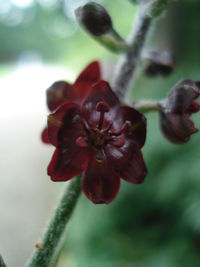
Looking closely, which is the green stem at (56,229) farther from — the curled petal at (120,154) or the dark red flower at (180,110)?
the dark red flower at (180,110)

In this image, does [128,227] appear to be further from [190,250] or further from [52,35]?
[52,35]

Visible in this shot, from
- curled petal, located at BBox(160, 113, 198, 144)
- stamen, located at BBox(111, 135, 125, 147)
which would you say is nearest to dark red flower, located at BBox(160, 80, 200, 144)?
curled petal, located at BBox(160, 113, 198, 144)

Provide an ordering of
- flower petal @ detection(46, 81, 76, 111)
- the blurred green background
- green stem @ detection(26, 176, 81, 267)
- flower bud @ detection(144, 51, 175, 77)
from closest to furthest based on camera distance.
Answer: green stem @ detection(26, 176, 81, 267) → flower petal @ detection(46, 81, 76, 111) → flower bud @ detection(144, 51, 175, 77) → the blurred green background

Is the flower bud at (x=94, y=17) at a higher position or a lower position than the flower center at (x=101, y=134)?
higher

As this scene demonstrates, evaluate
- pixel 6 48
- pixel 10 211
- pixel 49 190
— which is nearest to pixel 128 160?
pixel 10 211

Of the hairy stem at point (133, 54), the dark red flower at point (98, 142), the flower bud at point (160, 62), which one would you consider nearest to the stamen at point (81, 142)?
the dark red flower at point (98, 142)

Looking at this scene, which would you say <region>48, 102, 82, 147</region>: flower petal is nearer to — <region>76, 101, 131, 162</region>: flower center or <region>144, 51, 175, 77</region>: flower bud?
<region>76, 101, 131, 162</region>: flower center

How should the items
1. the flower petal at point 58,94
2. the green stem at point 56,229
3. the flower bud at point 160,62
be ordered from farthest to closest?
1. the flower bud at point 160,62
2. the flower petal at point 58,94
3. the green stem at point 56,229

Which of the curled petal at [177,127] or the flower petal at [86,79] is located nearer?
the curled petal at [177,127]
